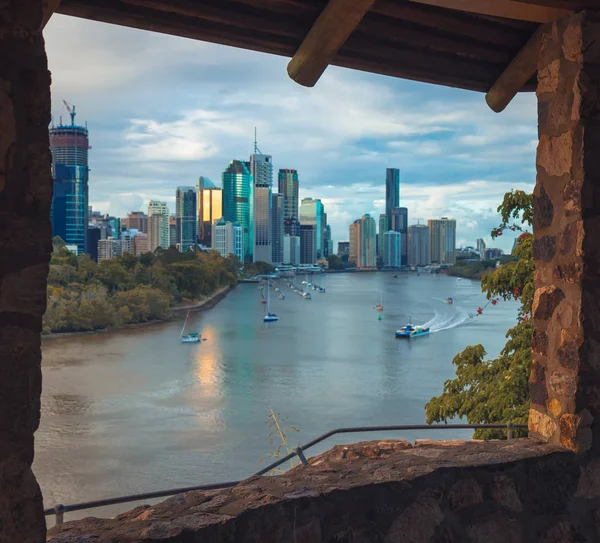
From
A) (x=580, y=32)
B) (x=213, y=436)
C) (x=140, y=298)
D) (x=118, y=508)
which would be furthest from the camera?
(x=140, y=298)

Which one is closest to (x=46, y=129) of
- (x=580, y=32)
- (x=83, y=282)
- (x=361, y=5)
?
(x=361, y=5)

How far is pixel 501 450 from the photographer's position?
186 centimetres

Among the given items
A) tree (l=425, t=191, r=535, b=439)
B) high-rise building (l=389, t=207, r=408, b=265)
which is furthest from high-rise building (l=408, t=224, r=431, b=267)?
tree (l=425, t=191, r=535, b=439)

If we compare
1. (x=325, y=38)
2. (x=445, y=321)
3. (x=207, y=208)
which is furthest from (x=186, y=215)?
(x=325, y=38)

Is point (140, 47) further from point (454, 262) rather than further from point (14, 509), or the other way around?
point (14, 509)

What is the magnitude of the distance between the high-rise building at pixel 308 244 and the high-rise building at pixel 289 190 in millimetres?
3500

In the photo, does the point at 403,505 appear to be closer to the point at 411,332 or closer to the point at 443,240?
the point at 411,332

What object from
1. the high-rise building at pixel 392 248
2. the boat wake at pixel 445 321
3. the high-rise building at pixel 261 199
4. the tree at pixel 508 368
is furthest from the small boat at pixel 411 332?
the high-rise building at pixel 261 199

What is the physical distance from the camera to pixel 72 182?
45719 mm

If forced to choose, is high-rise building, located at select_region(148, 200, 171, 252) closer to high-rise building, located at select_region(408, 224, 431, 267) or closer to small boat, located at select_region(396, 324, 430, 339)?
high-rise building, located at select_region(408, 224, 431, 267)

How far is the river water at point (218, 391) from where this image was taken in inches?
637

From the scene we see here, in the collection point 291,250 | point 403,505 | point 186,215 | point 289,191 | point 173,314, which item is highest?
point 289,191

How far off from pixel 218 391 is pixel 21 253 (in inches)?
846

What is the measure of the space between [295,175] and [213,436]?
53.1 metres
